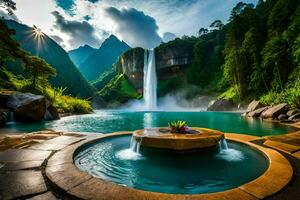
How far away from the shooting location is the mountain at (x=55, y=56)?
7588 cm

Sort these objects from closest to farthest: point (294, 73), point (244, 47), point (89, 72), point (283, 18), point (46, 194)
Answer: point (46, 194) < point (294, 73) < point (283, 18) < point (244, 47) < point (89, 72)

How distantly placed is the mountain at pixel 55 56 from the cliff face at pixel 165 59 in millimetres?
21716

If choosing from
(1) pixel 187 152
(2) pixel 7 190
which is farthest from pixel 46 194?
(1) pixel 187 152

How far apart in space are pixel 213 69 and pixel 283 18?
2512 cm

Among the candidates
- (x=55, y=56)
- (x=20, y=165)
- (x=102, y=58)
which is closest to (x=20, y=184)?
(x=20, y=165)

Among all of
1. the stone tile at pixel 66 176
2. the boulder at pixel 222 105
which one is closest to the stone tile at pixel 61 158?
the stone tile at pixel 66 176

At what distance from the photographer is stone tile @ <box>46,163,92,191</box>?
272 cm

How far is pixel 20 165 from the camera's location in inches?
140

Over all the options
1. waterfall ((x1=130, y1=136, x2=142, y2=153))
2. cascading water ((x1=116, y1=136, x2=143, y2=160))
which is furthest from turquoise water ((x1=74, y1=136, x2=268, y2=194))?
waterfall ((x1=130, y1=136, x2=142, y2=153))

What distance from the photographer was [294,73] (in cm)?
2244

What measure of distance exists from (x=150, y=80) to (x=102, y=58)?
11943 cm

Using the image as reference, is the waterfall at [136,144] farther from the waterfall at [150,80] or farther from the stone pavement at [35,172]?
the waterfall at [150,80]

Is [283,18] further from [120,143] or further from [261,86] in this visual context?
[120,143]

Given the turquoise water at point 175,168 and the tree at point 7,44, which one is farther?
the tree at point 7,44
